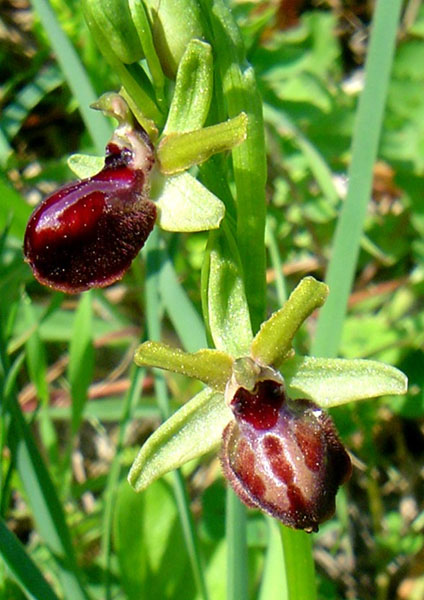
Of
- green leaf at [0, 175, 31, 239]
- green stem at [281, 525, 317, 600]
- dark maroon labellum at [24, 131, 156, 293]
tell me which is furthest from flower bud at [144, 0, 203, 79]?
green stem at [281, 525, 317, 600]

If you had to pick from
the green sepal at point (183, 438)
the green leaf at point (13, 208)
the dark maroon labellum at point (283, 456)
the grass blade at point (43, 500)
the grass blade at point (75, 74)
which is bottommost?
the grass blade at point (43, 500)

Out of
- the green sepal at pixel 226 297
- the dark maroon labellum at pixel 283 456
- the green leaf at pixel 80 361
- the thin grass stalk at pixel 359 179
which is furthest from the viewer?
the green leaf at pixel 80 361

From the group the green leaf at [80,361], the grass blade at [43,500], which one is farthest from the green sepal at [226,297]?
the green leaf at [80,361]

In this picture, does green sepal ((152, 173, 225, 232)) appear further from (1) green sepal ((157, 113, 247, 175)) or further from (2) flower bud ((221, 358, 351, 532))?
(2) flower bud ((221, 358, 351, 532))

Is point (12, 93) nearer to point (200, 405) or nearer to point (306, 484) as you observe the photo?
point (200, 405)

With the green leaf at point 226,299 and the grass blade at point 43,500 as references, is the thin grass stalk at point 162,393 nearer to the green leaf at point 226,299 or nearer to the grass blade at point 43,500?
the grass blade at point 43,500

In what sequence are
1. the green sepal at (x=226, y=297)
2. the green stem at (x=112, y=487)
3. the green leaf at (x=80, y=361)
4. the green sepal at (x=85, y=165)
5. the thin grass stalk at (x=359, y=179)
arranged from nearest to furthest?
1. the green sepal at (x=226, y=297)
2. the green sepal at (x=85, y=165)
3. the thin grass stalk at (x=359, y=179)
4. the green stem at (x=112, y=487)
5. the green leaf at (x=80, y=361)
